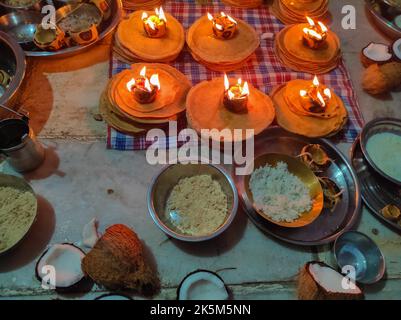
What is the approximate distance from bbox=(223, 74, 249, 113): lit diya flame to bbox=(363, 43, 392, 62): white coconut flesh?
4.38ft

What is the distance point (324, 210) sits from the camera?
7.06ft

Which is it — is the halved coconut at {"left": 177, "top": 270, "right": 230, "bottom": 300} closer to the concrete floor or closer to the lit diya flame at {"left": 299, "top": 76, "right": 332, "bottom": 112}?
the concrete floor

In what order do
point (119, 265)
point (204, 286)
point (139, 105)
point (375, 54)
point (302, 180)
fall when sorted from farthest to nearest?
1. point (375, 54)
2. point (139, 105)
3. point (302, 180)
4. point (204, 286)
5. point (119, 265)

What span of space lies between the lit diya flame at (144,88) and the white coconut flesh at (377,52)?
6.19 feet

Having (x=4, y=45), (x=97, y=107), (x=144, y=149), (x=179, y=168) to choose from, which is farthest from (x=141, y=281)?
(x=4, y=45)

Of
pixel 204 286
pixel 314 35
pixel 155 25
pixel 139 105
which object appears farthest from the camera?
pixel 314 35

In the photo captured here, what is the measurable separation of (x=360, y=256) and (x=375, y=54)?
1838 mm

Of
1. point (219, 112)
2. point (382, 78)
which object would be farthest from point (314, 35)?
point (219, 112)

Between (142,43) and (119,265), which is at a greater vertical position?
(142,43)

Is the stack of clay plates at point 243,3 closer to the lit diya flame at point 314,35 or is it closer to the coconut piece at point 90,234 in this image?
the lit diya flame at point 314,35

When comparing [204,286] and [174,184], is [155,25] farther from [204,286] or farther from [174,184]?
[204,286]

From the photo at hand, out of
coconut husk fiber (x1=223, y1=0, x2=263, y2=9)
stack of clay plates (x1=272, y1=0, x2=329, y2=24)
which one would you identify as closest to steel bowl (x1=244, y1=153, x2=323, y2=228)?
stack of clay plates (x1=272, y1=0, x2=329, y2=24)

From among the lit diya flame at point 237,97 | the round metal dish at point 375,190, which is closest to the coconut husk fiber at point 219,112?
the lit diya flame at point 237,97

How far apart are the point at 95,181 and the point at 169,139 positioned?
58 centimetres
